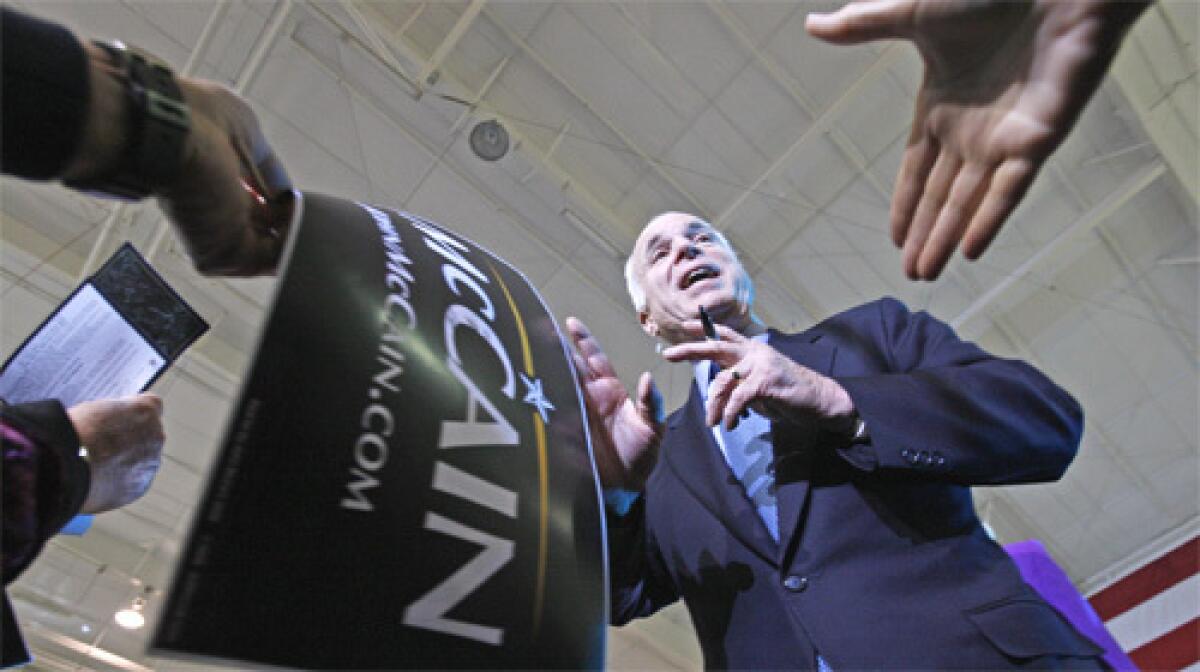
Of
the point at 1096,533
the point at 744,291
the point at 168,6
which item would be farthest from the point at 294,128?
the point at 1096,533

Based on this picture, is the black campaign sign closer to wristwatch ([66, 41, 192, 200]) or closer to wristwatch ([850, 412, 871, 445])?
wristwatch ([66, 41, 192, 200])

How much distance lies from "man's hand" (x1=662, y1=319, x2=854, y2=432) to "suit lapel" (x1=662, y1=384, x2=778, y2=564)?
0.60ft

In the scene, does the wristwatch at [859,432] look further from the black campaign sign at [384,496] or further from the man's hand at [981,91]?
the black campaign sign at [384,496]

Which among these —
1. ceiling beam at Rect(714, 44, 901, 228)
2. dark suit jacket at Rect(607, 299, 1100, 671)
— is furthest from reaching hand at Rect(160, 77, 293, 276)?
ceiling beam at Rect(714, 44, 901, 228)

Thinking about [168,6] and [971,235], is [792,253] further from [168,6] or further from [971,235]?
[971,235]

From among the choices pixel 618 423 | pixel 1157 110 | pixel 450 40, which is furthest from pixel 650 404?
pixel 1157 110

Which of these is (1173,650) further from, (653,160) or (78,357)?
(78,357)

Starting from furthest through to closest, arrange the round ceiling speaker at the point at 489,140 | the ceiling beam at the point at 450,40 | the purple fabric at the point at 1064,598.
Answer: the round ceiling speaker at the point at 489,140 → the ceiling beam at the point at 450,40 → the purple fabric at the point at 1064,598

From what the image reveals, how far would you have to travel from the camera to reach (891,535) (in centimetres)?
101

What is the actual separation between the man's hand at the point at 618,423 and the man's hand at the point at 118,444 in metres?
0.65

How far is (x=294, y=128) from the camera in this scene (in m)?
5.08

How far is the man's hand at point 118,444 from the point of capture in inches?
38.9

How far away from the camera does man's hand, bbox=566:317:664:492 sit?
1.28 metres

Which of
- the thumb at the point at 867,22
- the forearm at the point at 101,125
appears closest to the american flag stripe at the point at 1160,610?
the thumb at the point at 867,22
